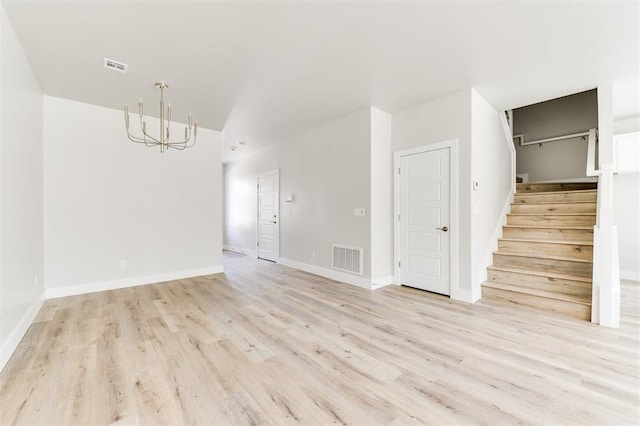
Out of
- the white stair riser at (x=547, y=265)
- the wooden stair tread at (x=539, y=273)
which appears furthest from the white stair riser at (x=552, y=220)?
the wooden stair tread at (x=539, y=273)

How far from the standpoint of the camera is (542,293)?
3328 millimetres

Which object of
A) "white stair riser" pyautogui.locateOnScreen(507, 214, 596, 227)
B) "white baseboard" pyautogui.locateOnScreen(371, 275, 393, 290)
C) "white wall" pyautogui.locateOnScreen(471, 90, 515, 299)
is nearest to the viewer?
"white wall" pyautogui.locateOnScreen(471, 90, 515, 299)

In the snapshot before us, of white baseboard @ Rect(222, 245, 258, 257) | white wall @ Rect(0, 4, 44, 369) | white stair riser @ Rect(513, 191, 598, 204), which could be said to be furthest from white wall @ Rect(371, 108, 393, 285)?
white wall @ Rect(0, 4, 44, 369)

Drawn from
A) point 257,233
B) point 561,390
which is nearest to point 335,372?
point 561,390

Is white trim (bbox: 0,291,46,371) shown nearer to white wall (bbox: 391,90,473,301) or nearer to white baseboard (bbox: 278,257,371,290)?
white baseboard (bbox: 278,257,371,290)

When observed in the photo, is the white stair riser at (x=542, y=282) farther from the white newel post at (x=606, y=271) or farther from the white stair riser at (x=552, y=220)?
the white stair riser at (x=552, y=220)

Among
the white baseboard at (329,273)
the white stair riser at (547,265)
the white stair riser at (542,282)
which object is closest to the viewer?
the white stair riser at (542,282)

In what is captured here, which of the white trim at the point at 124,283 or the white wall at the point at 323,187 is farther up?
the white wall at the point at 323,187

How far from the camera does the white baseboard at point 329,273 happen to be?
4.26 meters

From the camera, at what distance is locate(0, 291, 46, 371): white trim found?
2.12 meters

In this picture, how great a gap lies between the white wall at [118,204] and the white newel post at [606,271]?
5263 millimetres

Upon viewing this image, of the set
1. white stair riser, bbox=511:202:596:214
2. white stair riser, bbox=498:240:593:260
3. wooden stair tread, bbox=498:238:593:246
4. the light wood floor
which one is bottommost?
the light wood floor

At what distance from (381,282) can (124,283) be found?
388cm

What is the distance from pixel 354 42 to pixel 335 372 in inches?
108
